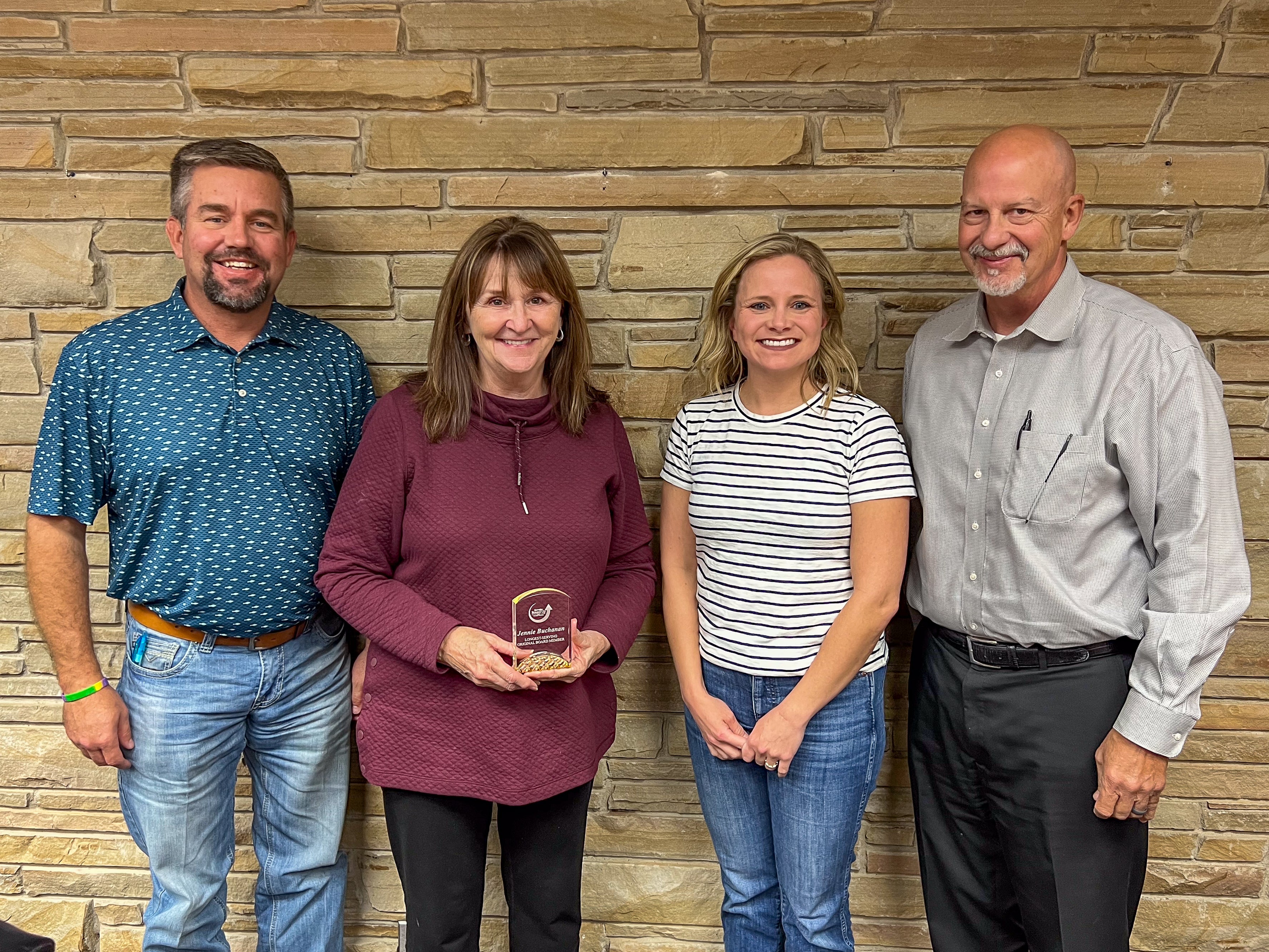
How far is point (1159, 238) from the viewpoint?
2160 millimetres

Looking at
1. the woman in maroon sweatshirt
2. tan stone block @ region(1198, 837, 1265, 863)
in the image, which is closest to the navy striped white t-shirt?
the woman in maroon sweatshirt

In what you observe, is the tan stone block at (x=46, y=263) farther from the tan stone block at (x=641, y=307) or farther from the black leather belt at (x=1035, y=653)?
the black leather belt at (x=1035, y=653)

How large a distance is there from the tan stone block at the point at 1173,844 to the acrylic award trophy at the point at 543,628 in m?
1.64

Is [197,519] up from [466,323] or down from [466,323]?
down

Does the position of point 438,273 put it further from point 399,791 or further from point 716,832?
point 716,832

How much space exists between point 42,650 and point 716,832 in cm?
179

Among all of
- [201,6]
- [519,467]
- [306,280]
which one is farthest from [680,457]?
[201,6]

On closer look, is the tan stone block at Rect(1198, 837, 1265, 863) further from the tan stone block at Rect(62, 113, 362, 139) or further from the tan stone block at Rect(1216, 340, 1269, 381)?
the tan stone block at Rect(62, 113, 362, 139)

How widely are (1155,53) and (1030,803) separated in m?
1.70

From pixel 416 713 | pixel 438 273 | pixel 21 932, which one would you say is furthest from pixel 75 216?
pixel 21 932

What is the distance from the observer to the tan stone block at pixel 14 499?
2344 mm

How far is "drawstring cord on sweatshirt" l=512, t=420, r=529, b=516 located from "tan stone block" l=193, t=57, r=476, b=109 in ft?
2.84

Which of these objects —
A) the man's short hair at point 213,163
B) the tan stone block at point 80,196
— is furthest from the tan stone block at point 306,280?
the man's short hair at point 213,163

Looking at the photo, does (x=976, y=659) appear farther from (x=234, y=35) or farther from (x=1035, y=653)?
(x=234, y=35)
